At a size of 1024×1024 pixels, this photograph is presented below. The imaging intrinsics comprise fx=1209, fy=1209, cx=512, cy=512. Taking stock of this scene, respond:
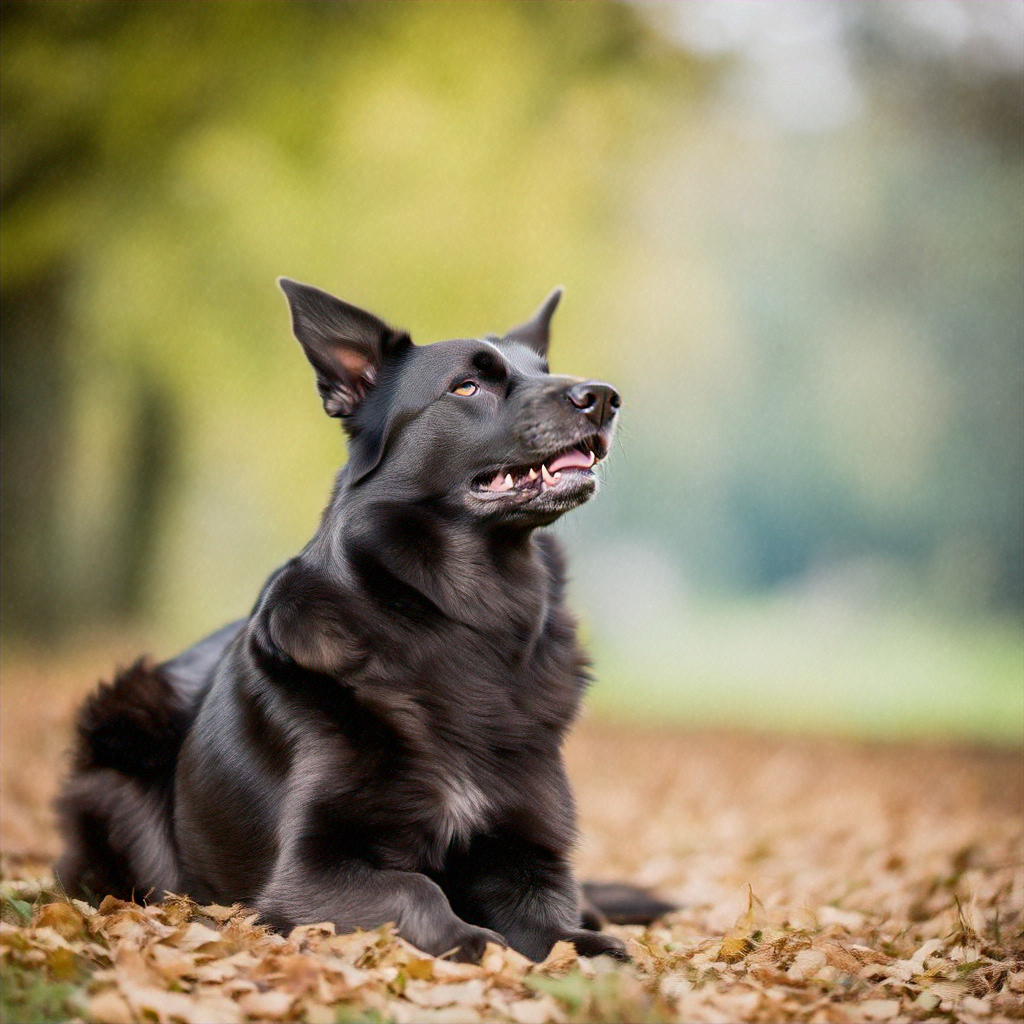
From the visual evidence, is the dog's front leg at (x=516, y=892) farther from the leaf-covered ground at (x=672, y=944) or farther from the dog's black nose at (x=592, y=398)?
the dog's black nose at (x=592, y=398)

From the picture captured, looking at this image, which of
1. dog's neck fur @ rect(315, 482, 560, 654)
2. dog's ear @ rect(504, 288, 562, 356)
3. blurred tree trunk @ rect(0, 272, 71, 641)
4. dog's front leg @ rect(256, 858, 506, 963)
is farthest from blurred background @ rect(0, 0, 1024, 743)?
dog's front leg @ rect(256, 858, 506, 963)

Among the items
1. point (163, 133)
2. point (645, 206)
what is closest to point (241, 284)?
point (163, 133)

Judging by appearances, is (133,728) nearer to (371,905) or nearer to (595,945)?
(371,905)

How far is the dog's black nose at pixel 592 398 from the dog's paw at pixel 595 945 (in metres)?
1.46

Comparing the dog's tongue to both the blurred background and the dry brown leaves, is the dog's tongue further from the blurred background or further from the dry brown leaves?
the blurred background

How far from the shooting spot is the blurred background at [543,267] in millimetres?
11672

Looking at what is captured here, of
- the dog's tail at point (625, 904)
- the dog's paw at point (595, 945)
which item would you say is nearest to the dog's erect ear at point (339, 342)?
the dog's paw at point (595, 945)

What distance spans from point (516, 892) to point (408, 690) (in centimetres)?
66

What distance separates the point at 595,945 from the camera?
337 cm

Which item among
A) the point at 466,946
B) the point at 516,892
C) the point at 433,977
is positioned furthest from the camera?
the point at 516,892

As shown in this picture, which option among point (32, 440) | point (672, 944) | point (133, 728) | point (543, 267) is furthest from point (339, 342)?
point (543, 267)

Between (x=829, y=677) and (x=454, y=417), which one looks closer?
(x=454, y=417)

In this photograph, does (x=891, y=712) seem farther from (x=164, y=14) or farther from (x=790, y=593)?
(x=164, y=14)

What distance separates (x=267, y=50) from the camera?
1193 centimetres
